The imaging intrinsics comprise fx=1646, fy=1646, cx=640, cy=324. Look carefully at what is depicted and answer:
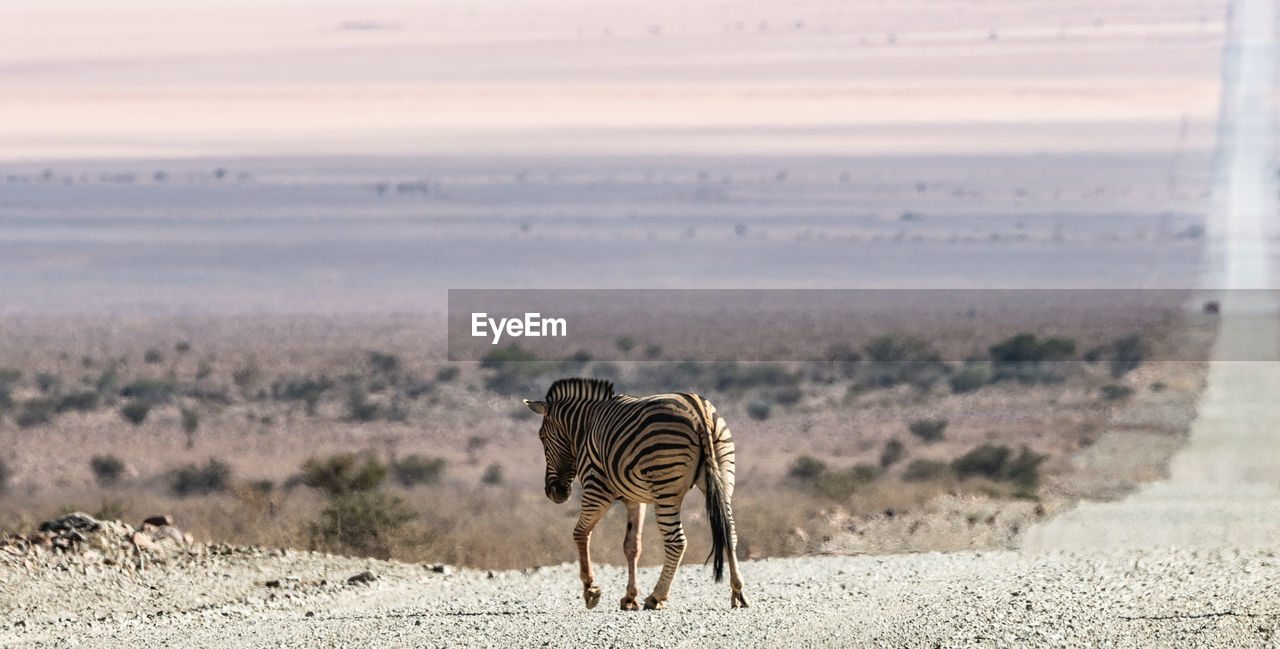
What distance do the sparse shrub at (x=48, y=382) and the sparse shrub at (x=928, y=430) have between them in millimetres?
30670

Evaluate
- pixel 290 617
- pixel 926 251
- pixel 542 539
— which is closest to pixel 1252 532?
pixel 542 539

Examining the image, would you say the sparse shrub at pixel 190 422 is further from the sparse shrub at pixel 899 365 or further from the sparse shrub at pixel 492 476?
the sparse shrub at pixel 899 365

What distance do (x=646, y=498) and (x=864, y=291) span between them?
89906 mm

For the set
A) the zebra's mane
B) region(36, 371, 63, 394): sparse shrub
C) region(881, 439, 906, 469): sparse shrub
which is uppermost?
the zebra's mane

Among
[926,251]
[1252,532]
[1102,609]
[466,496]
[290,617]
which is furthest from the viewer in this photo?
[926,251]

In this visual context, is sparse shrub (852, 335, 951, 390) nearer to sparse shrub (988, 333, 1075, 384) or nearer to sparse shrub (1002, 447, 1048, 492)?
sparse shrub (988, 333, 1075, 384)

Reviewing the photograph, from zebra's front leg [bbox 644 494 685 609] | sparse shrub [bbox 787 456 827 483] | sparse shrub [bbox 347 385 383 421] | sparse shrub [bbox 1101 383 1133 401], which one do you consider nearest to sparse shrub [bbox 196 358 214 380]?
sparse shrub [bbox 347 385 383 421]

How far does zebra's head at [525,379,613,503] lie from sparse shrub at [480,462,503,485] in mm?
22132

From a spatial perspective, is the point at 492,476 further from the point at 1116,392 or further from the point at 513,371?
the point at 1116,392

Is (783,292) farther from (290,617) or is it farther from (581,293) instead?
(290,617)

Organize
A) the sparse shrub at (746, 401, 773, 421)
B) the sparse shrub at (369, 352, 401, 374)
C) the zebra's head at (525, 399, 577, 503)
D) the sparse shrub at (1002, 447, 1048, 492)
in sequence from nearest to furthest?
1. the zebra's head at (525, 399, 577, 503)
2. the sparse shrub at (1002, 447, 1048, 492)
3. the sparse shrub at (746, 401, 773, 421)
4. the sparse shrub at (369, 352, 401, 374)

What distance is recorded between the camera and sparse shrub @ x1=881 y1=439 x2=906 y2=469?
42000 millimetres

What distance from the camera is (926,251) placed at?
11800 cm

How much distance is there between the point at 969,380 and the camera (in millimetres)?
61688
